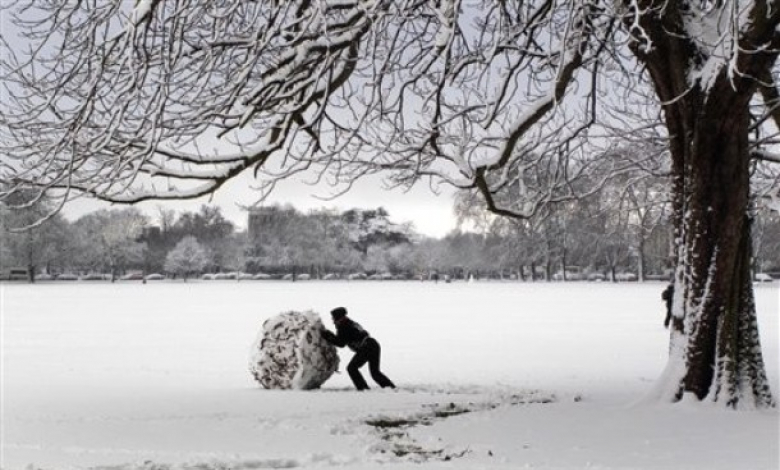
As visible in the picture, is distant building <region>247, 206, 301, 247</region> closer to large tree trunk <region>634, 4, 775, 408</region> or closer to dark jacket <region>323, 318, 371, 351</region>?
dark jacket <region>323, 318, 371, 351</region>

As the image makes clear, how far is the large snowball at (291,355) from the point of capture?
10.4 m

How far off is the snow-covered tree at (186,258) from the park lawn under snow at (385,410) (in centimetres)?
Answer: 8238

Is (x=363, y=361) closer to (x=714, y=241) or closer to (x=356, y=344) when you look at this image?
(x=356, y=344)

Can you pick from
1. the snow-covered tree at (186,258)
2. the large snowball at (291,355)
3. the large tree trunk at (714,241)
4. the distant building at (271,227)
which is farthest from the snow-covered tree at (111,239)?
the large tree trunk at (714,241)

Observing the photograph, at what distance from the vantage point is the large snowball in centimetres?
1040

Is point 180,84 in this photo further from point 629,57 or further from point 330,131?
point 629,57

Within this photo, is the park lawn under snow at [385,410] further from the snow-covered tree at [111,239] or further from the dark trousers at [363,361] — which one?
the snow-covered tree at [111,239]

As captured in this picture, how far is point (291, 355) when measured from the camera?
34.1 feet

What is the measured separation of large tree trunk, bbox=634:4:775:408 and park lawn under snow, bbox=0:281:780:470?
0.42m

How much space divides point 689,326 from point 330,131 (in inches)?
197

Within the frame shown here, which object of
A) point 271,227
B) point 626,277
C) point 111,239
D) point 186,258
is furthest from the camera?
point 271,227

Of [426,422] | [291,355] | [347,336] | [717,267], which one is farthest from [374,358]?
[717,267]

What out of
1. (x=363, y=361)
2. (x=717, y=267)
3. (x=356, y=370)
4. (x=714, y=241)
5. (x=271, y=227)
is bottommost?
(x=356, y=370)

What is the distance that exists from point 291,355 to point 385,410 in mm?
2019
